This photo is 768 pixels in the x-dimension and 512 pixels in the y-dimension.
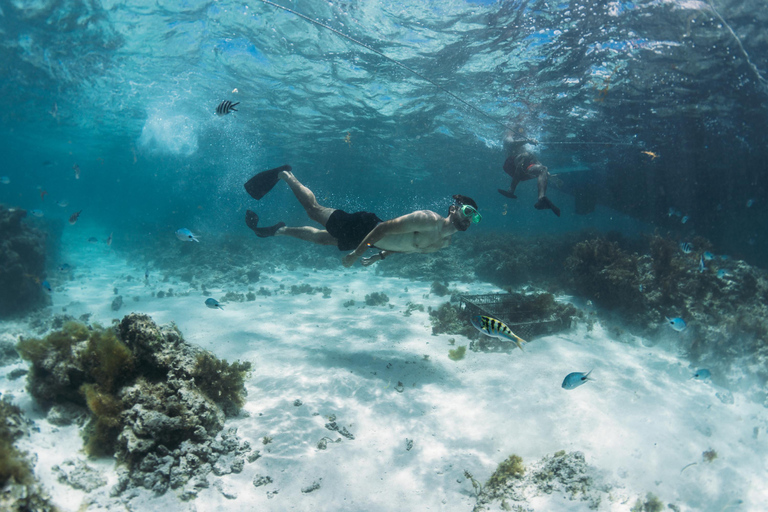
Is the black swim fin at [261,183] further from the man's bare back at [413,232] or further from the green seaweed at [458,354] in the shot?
the green seaweed at [458,354]

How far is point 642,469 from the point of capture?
4.72 meters

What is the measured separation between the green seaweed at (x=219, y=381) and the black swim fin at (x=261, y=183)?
3808 millimetres

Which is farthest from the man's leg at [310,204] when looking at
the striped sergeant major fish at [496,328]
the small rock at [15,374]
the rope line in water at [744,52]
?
the rope line in water at [744,52]

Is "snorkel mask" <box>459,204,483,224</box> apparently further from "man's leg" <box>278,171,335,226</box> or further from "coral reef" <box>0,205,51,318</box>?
"coral reef" <box>0,205,51,318</box>

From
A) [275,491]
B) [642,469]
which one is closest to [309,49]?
[275,491]

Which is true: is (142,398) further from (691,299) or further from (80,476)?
(691,299)

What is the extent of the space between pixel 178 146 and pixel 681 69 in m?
45.8

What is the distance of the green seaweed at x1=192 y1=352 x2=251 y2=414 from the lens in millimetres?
4672

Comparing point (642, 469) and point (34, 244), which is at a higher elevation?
point (642, 469)

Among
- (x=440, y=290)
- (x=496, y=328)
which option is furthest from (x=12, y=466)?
(x=440, y=290)

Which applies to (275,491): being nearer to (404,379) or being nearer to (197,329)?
(404,379)

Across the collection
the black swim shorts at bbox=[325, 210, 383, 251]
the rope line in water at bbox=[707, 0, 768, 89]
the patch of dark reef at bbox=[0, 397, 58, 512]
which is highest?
the rope line in water at bbox=[707, 0, 768, 89]

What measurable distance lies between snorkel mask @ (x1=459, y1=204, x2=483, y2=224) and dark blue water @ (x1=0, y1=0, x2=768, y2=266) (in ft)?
32.6

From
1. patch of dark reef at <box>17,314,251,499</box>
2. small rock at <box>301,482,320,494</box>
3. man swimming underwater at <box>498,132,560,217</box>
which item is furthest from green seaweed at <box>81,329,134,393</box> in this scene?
man swimming underwater at <box>498,132,560,217</box>
